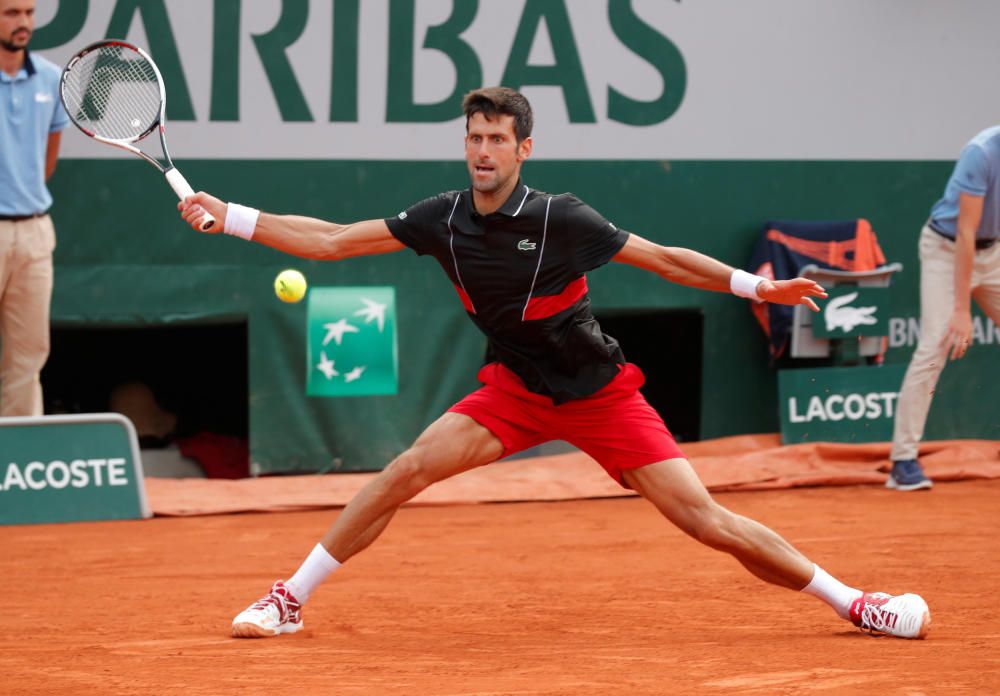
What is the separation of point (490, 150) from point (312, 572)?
1365 mm

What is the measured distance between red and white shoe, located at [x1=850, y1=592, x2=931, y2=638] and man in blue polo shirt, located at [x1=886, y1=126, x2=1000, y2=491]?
2.29 m

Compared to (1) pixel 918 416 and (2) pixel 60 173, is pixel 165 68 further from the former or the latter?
(1) pixel 918 416

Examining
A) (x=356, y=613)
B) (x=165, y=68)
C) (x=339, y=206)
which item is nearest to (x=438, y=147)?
(x=339, y=206)

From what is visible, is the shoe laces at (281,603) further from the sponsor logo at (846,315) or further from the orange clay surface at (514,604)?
the sponsor logo at (846,315)

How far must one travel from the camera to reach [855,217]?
26.7 ft

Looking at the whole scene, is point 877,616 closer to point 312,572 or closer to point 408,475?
point 408,475

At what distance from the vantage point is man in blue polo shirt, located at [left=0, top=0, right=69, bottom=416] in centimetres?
672

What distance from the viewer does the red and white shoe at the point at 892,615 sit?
4328mm

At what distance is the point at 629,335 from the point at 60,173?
3.40m

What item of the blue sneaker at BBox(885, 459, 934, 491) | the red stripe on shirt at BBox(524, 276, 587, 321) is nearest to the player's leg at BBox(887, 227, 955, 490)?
the blue sneaker at BBox(885, 459, 934, 491)

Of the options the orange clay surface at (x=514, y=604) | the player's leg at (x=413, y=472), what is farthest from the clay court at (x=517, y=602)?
the player's leg at (x=413, y=472)

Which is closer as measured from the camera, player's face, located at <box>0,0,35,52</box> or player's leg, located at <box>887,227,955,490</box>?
player's face, located at <box>0,0,35,52</box>

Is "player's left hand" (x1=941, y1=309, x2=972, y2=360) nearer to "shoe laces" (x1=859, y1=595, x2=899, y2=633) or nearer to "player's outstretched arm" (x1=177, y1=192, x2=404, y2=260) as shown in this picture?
"shoe laces" (x1=859, y1=595, x2=899, y2=633)

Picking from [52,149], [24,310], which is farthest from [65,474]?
[52,149]
